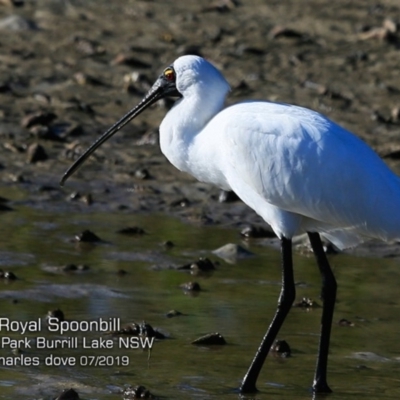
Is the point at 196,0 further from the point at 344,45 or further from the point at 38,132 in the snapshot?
the point at 38,132

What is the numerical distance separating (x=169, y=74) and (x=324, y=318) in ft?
6.10

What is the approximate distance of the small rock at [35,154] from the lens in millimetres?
11930

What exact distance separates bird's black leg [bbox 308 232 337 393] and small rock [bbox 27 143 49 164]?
472 cm

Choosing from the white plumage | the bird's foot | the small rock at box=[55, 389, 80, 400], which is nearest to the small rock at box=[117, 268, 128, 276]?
the white plumage

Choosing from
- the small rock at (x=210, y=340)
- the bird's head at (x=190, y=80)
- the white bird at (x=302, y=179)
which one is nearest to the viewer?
the white bird at (x=302, y=179)

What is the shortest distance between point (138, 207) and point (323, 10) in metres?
6.72

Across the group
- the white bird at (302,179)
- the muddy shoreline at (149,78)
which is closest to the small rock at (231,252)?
the muddy shoreline at (149,78)

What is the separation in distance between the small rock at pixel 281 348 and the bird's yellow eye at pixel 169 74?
1.78 m

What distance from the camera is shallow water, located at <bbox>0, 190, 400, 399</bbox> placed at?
23.5 feet

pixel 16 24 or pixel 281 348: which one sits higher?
pixel 16 24

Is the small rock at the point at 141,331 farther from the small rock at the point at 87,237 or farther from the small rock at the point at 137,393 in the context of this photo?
the small rock at the point at 87,237

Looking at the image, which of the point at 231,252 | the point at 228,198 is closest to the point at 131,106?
the point at 228,198

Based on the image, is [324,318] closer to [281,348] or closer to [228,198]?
[281,348]

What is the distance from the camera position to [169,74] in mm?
8195
